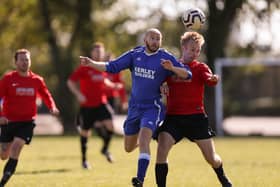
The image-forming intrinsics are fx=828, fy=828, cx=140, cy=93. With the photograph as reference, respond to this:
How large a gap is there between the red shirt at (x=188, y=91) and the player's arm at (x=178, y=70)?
225mm

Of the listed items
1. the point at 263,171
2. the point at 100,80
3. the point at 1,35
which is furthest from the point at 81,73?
the point at 1,35

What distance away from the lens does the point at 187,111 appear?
1033cm

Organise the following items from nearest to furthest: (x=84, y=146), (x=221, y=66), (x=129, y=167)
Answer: (x=129, y=167) < (x=84, y=146) < (x=221, y=66)

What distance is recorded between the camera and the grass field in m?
12.3

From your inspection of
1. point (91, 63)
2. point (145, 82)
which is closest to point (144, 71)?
point (145, 82)

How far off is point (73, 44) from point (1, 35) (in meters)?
3.23

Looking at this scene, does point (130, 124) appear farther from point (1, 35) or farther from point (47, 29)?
point (1, 35)

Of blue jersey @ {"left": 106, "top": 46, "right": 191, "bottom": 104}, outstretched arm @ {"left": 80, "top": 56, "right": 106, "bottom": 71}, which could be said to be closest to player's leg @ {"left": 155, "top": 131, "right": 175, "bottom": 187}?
blue jersey @ {"left": 106, "top": 46, "right": 191, "bottom": 104}

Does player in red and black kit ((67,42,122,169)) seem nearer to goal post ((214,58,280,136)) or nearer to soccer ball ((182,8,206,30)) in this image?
soccer ball ((182,8,206,30))

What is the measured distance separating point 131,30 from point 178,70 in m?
24.4

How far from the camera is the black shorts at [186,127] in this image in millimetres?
10297

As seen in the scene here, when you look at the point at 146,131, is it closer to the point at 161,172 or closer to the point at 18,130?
the point at 161,172

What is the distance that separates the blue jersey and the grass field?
5.57ft

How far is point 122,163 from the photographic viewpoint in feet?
54.0
